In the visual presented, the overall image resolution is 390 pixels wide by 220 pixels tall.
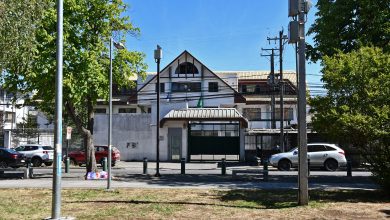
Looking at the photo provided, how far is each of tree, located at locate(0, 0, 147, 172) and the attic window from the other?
27.7 m

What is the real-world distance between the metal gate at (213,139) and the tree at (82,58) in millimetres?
17002

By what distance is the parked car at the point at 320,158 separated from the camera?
28969mm

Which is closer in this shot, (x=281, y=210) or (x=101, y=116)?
(x=281, y=210)

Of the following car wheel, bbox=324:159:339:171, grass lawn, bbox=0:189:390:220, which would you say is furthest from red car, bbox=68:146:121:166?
grass lawn, bbox=0:189:390:220

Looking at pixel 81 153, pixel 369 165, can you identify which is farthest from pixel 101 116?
pixel 369 165

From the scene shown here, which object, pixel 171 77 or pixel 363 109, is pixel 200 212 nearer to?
pixel 363 109

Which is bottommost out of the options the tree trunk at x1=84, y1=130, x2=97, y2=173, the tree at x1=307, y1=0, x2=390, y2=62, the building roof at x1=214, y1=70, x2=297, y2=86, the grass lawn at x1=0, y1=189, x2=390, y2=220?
the grass lawn at x1=0, y1=189, x2=390, y2=220

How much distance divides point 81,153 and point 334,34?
21357 millimetres

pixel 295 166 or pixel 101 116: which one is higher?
pixel 101 116

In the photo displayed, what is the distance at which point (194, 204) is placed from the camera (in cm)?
1313

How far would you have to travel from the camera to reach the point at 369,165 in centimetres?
1488

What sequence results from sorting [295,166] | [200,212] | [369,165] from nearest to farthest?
[200,212], [369,165], [295,166]

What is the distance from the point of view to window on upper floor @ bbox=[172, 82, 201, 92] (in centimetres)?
5137

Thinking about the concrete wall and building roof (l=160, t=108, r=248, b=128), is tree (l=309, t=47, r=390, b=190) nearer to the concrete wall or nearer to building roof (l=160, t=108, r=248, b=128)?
building roof (l=160, t=108, r=248, b=128)
